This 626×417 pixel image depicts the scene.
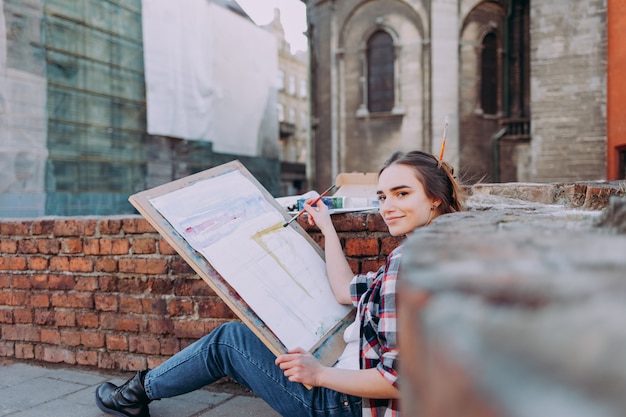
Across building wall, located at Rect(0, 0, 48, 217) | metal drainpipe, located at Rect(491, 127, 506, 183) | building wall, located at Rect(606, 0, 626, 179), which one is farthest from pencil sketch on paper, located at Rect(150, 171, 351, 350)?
metal drainpipe, located at Rect(491, 127, 506, 183)

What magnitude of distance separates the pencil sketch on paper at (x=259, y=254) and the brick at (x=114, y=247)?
0.99 metres

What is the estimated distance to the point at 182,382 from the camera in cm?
232

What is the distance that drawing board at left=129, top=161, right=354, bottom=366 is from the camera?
2.03 metres

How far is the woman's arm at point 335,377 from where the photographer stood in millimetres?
1645

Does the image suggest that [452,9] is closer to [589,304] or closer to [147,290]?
[147,290]

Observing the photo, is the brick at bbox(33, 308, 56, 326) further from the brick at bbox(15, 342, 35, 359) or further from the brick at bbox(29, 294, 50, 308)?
the brick at bbox(15, 342, 35, 359)

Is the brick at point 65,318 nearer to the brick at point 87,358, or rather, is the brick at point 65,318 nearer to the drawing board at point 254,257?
the brick at point 87,358

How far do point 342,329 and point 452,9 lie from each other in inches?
658

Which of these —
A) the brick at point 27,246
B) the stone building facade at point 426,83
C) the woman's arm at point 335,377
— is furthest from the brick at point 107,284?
the stone building facade at point 426,83

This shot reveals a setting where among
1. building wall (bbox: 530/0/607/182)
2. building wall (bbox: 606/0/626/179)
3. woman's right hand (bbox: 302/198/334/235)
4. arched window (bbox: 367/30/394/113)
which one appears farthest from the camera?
arched window (bbox: 367/30/394/113)

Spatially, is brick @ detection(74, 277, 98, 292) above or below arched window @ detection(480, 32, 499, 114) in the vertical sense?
below

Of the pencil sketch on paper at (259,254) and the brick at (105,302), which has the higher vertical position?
the pencil sketch on paper at (259,254)

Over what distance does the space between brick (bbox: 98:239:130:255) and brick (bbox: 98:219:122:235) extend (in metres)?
0.05

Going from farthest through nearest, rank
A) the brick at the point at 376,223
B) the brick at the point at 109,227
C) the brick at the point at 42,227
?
the brick at the point at 42,227 → the brick at the point at 109,227 → the brick at the point at 376,223
